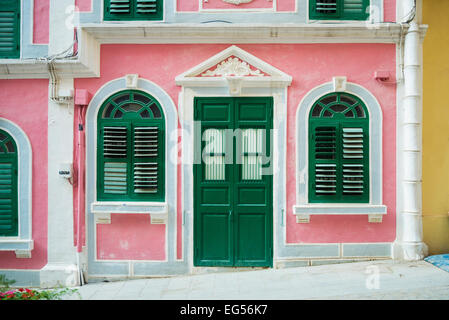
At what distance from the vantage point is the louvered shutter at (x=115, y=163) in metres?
6.26

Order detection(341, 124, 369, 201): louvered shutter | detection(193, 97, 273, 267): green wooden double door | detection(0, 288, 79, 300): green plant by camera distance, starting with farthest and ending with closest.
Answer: detection(193, 97, 273, 267): green wooden double door < detection(341, 124, 369, 201): louvered shutter < detection(0, 288, 79, 300): green plant

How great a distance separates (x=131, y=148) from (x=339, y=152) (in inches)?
154

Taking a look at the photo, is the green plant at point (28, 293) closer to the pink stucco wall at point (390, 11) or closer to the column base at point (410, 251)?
the column base at point (410, 251)

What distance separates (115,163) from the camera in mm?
6359

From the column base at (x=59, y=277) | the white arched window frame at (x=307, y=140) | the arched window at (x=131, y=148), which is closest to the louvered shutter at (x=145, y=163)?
the arched window at (x=131, y=148)

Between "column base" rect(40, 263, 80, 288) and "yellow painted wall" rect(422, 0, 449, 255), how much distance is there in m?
6.60

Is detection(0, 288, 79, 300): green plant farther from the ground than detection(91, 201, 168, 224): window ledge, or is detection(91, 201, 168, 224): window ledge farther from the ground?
detection(91, 201, 168, 224): window ledge

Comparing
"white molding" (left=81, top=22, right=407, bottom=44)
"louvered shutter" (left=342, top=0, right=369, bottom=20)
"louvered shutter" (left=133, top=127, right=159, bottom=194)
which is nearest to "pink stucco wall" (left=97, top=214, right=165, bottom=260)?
"louvered shutter" (left=133, top=127, right=159, bottom=194)

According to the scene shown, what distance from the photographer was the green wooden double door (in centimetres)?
632

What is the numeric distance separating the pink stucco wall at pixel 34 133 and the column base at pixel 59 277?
25 cm

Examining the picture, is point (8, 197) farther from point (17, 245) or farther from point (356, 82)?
point (356, 82)

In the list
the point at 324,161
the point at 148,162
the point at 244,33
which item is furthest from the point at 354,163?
the point at 148,162

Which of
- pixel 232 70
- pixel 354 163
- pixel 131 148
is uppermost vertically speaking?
pixel 232 70

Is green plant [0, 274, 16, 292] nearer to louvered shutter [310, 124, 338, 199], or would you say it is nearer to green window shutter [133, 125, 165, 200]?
green window shutter [133, 125, 165, 200]
